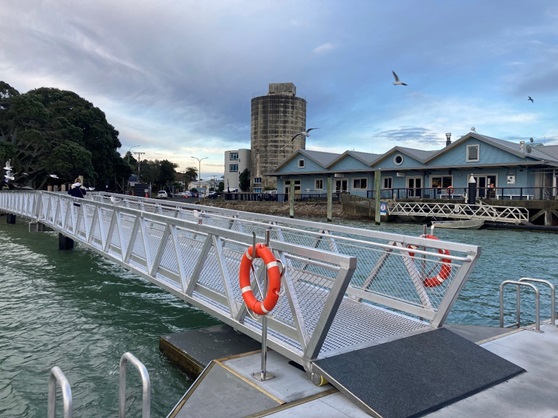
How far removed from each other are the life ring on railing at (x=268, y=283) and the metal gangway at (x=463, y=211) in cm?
2579

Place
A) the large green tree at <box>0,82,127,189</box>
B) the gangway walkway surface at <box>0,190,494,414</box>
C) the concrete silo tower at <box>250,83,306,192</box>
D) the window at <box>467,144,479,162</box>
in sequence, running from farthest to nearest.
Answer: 1. the concrete silo tower at <box>250,83,306,192</box>
2. the large green tree at <box>0,82,127,189</box>
3. the window at <box>467,144,479,162</box>
4. the gangway walkway surface at <box>0,190,494,414</box>

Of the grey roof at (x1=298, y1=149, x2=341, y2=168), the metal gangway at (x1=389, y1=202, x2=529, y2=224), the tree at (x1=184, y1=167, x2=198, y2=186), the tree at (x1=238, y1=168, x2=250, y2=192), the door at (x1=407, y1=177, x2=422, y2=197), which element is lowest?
the metal gangway at (x1=389, y1=202, x2=529, y2=224)

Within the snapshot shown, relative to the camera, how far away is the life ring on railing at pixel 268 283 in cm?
374

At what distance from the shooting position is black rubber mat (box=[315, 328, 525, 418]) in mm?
3488

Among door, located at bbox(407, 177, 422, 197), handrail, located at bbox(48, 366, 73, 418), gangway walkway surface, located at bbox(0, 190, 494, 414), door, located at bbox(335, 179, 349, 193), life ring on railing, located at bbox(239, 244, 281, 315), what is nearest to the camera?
handrail, located at bbox(48, 366, 73, 418)

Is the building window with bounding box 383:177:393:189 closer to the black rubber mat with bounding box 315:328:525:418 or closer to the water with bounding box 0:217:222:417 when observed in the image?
the water with bounding box 0:217:222:417

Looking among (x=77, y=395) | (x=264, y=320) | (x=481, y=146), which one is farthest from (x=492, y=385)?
(x=481, y=146)

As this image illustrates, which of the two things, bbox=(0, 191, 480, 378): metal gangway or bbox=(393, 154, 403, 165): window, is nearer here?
bbox=(0, 191, 480, 378): metal gangway

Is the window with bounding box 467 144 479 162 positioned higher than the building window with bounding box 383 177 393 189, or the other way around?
the window with bounding box 467 144 479 162

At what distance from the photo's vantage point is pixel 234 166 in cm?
8538

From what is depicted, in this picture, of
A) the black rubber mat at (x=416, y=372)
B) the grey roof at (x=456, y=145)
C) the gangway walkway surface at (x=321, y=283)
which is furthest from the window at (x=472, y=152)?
the black rubber mat at (x=416, y=372)

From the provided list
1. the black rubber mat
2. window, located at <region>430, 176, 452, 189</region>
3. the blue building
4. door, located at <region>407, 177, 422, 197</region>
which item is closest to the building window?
the blue building

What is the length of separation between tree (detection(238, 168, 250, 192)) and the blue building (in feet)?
101

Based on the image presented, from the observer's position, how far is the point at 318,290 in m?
4.36
